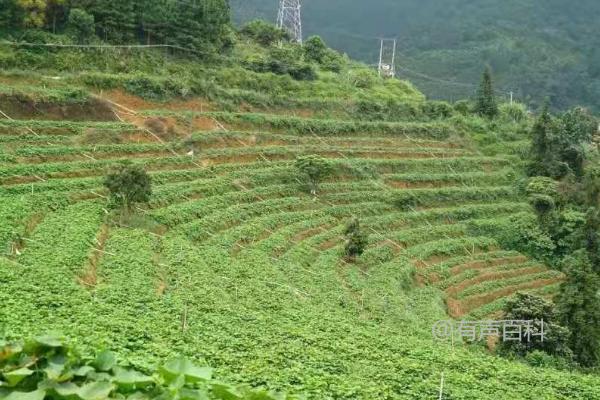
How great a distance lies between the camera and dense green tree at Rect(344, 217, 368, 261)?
836 inches

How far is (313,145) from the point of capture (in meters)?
30.2

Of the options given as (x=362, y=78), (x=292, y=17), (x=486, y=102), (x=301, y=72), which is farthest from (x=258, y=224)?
(x=292, y=17)

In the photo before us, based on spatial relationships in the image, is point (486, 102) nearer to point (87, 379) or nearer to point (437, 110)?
point (437, 110)

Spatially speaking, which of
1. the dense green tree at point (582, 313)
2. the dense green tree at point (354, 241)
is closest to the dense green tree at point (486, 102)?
the dense green tree at point (354, 241)

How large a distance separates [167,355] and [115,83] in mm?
21985

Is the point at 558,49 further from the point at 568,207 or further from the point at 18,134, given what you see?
the point at 18,134

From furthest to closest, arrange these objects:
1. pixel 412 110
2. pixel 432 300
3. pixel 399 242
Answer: pixel 412 110 → pixel 399 242 → pixel 432 300

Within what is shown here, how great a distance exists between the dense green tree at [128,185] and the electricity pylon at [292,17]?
114ft

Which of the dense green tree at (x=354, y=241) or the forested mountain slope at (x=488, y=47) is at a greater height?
the forested mountain slope at (x=488, y=47)

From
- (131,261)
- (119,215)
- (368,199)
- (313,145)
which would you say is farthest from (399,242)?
(131,261)

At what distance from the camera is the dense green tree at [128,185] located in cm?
1811

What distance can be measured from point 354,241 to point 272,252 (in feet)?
9.48

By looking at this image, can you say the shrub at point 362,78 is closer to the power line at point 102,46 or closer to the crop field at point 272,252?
the crop field at point 272,252

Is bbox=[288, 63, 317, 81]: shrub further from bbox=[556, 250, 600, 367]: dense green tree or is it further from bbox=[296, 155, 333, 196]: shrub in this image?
bbox=[556, 250, 600, 367]: dense green tree
